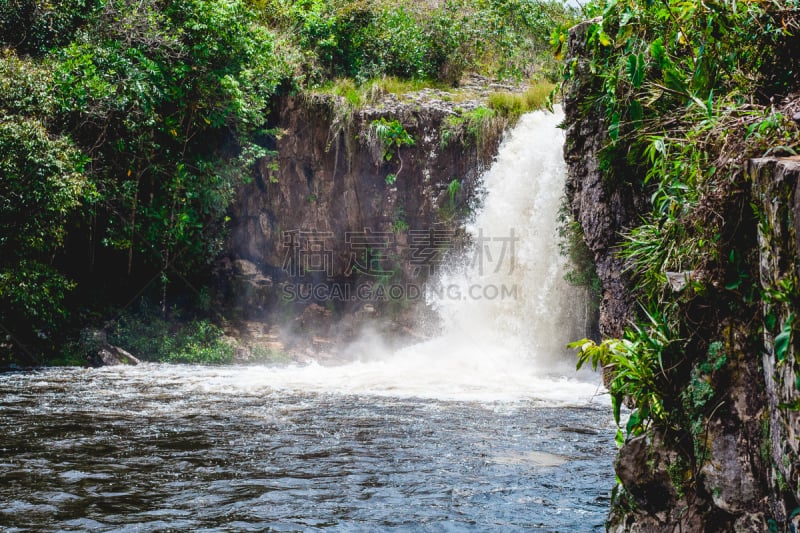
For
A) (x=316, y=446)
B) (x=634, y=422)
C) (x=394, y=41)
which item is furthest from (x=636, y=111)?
(x=394, y=41)

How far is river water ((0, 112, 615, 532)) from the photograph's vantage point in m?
4.47

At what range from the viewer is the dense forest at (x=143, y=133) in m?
11.9

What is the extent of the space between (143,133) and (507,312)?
8.43 m

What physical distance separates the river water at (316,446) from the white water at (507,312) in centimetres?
9

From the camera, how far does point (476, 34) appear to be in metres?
19.0

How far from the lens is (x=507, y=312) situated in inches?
564

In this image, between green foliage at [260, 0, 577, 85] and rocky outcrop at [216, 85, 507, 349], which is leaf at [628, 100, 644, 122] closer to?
rocky outcrop at [216, 85, 507, 349]

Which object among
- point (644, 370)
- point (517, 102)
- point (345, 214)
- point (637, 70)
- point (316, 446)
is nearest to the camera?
point (644, 370)

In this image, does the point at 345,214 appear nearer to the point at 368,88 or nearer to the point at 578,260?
the point at 368,88

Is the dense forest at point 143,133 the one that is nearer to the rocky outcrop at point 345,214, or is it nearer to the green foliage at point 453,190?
the rocky outcrop at point 345,214

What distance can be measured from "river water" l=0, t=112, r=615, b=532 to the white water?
0.30 ft

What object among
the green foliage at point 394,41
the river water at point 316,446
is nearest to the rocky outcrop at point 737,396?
the river water at point 316,446

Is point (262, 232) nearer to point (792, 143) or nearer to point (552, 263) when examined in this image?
point (552, 263)

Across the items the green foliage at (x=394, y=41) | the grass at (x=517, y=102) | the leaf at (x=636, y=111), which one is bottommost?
the leaf at (x=636, y=111)
